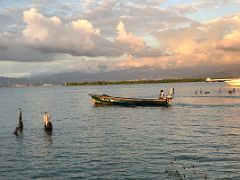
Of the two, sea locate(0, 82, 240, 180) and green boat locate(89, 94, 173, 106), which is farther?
green boat locate(89, 94, 173, 106)

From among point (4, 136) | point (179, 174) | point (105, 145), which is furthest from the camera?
point (4, 136)

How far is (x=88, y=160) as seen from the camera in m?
32.9

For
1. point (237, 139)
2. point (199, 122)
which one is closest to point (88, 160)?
point (237, 139)

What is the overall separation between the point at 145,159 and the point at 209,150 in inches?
285

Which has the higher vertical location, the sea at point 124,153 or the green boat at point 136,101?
the green boat at point 136,101

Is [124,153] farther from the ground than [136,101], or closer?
closer

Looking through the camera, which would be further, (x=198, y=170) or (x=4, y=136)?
(x=4, y=136)

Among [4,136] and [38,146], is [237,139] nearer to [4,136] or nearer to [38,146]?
[38,146]

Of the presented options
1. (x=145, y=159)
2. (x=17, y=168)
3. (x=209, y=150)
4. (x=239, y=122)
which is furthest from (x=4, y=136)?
(x=239, y=122)

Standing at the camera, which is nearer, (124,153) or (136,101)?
(124,153)

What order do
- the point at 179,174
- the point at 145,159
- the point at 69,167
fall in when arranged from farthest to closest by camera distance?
the point at 145,159
the point at 69,167
the point at 179,174

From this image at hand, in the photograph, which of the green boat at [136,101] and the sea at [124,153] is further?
the green boat at [136,101]

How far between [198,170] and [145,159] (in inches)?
218

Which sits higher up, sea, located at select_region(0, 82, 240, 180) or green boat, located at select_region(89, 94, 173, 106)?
green boat, located at select_region(89, 94, 173, 106)
